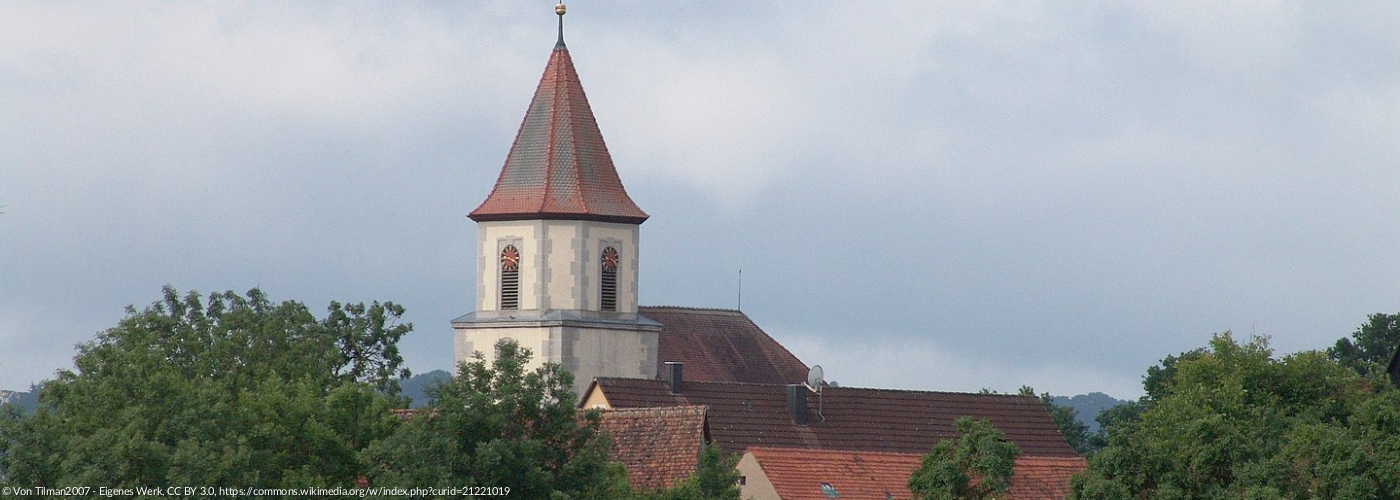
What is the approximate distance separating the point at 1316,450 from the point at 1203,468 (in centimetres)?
275

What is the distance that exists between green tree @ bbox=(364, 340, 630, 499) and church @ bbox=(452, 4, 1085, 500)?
74.8ft

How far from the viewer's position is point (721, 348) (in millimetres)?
93125

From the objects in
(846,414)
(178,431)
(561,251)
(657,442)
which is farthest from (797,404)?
(178,431)

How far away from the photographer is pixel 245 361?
71.6 metres

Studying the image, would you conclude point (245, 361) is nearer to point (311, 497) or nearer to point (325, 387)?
point (325, 387)

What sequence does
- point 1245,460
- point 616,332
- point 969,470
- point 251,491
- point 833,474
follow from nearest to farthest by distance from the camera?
point 251,491
point 969,470
point 1245,460
point 833,474
point 616,332

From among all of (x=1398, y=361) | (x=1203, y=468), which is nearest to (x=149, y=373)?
(x=1203, y=468)

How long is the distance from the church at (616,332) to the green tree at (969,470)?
19368mm

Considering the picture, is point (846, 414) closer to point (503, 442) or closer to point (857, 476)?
point (857, 476)

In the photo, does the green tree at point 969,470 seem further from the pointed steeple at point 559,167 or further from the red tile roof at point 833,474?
the pointed steeple at point 559,167

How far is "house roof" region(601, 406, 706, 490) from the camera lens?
55.0 metres

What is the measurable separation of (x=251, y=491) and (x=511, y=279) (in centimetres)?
4247

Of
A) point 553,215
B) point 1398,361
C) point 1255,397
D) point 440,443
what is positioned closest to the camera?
point 440,443

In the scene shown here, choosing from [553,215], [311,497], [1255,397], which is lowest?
[311,497]
